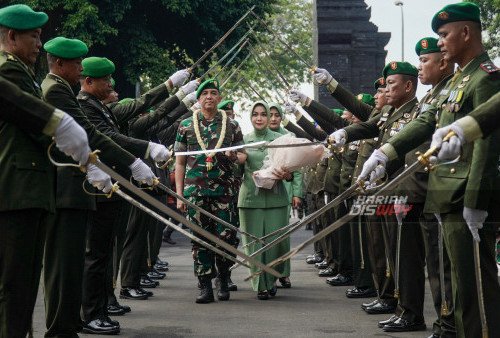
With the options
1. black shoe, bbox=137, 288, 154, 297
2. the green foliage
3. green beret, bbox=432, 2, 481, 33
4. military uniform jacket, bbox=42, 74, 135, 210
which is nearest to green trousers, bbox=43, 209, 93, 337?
military uniform jacket, bbox=42, 74, 135, 210

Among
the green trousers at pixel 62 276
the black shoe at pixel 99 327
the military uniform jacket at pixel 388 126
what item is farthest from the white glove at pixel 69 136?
the military uniform jacket at pixel 388 126

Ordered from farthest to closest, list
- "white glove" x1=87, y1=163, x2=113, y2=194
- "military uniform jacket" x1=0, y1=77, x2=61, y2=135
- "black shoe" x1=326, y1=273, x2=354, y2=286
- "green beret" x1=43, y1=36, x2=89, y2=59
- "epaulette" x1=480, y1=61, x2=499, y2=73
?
"black shoe" x1=326, y1=273, x2=354, y2=286
"green beret" x1=43, y1=36, x2=89, y2=59
"white glove" x1=87, y1=163, x2=113, y2=194
"epaulette" x1=480, y1=61, x2=499, y2=73
"military uniform jacket" x1=0, y1=77, x2=61, y2=135

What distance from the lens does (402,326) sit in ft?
23.8

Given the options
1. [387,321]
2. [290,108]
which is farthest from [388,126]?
[290,108]

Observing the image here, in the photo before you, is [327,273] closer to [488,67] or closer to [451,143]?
[488,67]

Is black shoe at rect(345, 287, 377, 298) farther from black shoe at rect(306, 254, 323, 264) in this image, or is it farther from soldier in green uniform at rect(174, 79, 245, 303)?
black shoe at rect(306, 254, 323, 264)

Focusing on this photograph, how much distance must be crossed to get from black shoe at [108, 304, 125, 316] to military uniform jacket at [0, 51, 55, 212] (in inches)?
139

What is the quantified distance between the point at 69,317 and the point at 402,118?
11.4 ft

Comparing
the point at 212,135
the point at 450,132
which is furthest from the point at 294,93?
the point at 450,132

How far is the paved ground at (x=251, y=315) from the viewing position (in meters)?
7.32

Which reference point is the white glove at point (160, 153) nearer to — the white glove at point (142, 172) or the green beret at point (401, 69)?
the white glove at point (142, 172)

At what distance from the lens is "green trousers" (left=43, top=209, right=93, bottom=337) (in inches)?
240

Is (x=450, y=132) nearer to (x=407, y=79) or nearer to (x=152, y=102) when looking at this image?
(x=407, y=79)

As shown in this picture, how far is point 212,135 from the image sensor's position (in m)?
9.38
